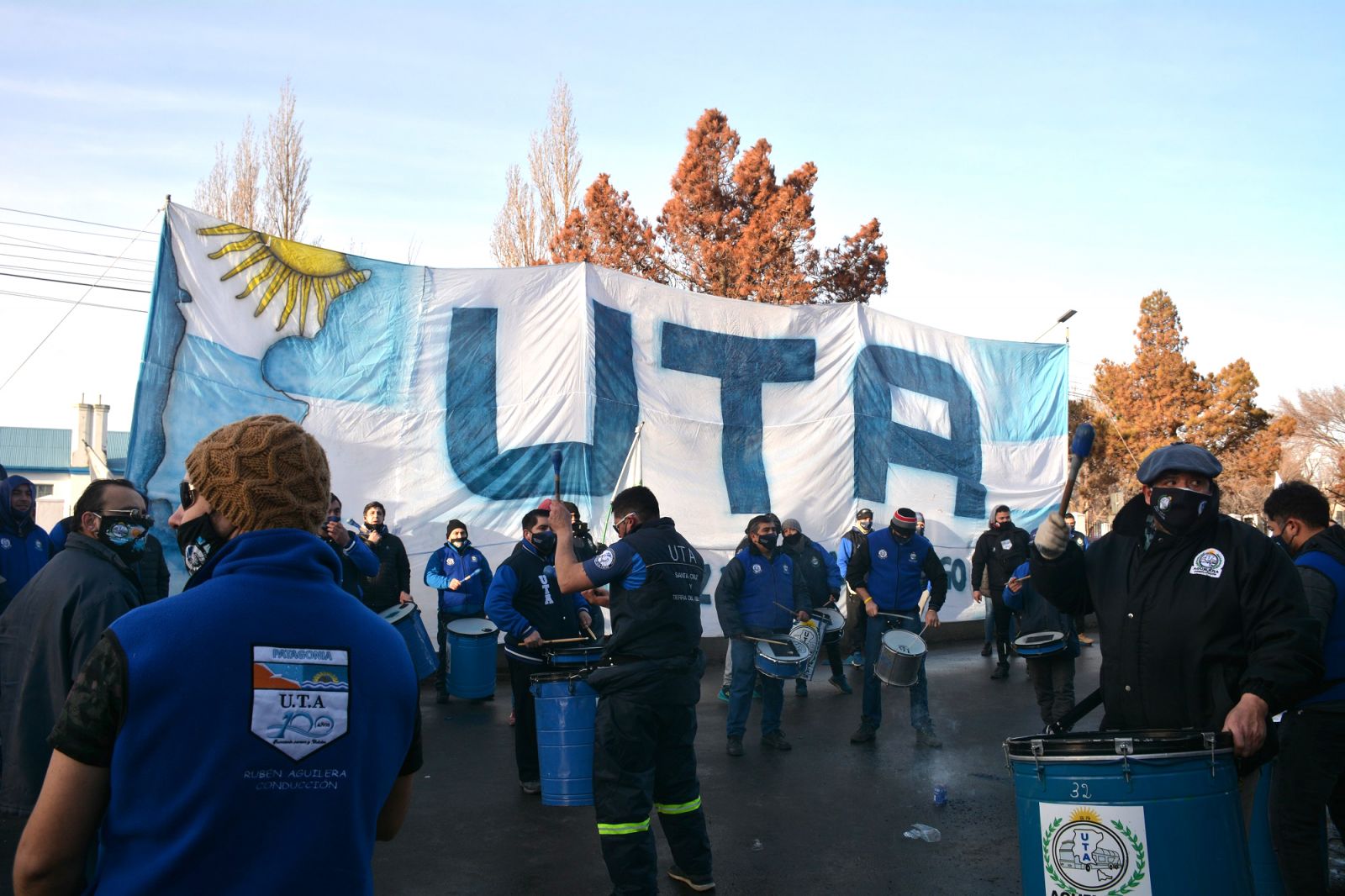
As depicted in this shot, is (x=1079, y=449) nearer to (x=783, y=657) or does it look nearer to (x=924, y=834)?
(x=924, y=834)

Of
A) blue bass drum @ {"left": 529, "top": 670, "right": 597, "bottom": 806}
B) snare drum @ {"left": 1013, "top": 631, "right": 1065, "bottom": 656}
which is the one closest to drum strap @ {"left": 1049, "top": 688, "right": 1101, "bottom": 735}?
blue bass drum @ {"left": 529, "top": 670, "right": 597, "bottom": 806}

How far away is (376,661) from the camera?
2.23 metres

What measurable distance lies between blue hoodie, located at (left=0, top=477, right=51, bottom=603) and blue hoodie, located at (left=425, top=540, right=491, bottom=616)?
480 centimetres

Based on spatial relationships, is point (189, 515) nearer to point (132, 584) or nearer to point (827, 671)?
point (132, 584)

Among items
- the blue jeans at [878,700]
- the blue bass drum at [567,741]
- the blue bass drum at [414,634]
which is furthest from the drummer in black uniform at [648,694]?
the blue jeans at [878,700]

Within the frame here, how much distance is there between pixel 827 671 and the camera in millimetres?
15047

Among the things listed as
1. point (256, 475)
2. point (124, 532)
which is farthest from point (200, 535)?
point (124, 532)

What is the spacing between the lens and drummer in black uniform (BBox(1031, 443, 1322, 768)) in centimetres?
392

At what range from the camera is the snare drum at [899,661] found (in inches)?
374

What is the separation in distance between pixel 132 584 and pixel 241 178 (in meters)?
21.4

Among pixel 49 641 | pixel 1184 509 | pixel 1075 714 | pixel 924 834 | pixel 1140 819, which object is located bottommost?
pixel 924 834

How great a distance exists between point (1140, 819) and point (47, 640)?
13.4ft

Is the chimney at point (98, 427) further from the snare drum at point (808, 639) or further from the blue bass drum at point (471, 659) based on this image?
the snare drum at point (808, 639)

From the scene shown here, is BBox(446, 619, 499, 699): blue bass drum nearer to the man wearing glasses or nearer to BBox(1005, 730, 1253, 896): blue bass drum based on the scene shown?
the man wearing glasses
